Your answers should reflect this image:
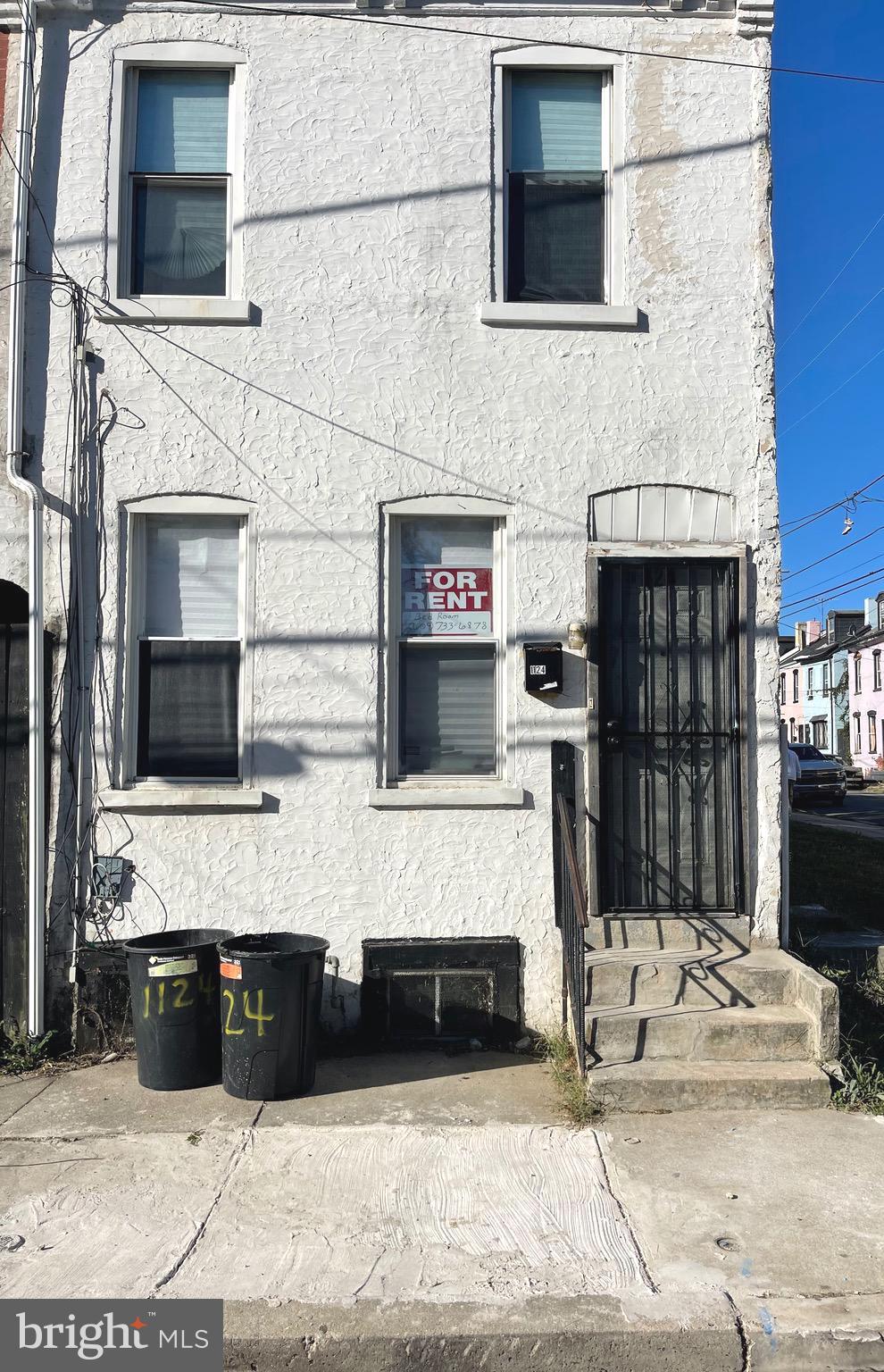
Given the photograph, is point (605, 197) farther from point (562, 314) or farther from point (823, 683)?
point (823, 683)

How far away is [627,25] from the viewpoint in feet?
21.5

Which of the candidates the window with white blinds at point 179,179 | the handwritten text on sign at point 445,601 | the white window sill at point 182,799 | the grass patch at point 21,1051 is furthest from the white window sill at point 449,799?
the window with white blinds at point 179,179

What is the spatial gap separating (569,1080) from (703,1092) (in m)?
0.70

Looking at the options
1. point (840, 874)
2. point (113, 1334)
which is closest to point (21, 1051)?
point (113, 1334)

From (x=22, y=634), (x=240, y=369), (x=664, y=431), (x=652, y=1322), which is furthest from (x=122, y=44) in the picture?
(x=652, y=1322)

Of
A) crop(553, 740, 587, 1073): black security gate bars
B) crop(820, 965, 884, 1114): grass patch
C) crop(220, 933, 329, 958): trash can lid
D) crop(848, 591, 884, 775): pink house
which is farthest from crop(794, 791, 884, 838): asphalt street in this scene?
crop(220, 933, 329, 958): trash can lid

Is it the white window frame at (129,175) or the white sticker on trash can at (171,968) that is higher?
the white window frame at (129,175)

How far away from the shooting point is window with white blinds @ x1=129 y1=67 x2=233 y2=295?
6590mm

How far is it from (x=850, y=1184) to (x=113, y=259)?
255 inches

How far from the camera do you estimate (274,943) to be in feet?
19.3

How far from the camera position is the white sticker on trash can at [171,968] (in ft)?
18.0

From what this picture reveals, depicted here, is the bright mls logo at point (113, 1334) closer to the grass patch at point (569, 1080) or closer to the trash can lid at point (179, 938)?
the grass patch at point (569, 1080)

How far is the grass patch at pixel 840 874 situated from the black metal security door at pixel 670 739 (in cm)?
218

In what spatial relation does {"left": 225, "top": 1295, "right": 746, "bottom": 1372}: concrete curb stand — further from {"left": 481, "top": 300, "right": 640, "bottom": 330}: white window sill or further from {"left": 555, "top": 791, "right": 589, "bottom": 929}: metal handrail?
{"left": 481, "top": 300, "right": 640, "bottom": 330}: white window sill
